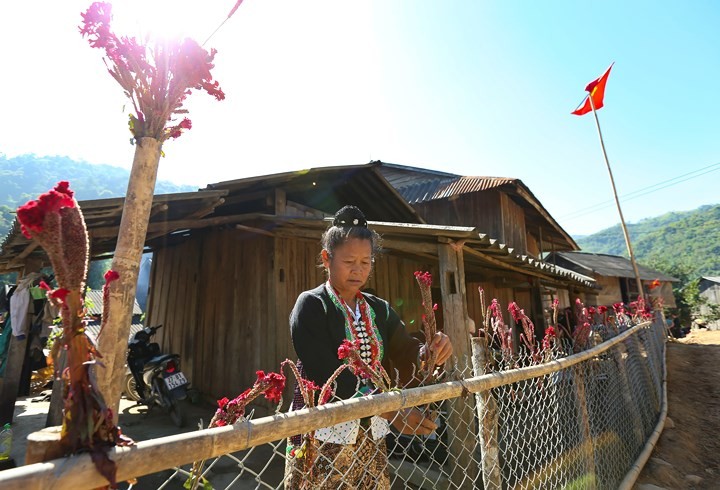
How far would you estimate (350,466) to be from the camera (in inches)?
61.9

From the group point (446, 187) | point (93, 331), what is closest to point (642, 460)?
point (446, 187)

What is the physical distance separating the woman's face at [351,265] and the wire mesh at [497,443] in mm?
635

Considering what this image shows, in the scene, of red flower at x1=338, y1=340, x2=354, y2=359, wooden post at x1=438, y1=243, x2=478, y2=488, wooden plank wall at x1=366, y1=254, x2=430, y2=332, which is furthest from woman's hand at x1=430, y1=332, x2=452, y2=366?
wooden plank wall at x1=366, y1=254, x2=430, y2=332

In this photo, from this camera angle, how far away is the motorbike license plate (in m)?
5.20

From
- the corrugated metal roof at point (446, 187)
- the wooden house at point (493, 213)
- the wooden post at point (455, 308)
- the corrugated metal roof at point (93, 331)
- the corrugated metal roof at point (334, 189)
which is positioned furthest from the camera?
the corrugated metal roof at point (446, 187)

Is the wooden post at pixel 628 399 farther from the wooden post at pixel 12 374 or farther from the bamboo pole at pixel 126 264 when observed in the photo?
the wooden post at pixel 12 374

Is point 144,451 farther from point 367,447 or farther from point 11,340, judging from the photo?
point 11,340

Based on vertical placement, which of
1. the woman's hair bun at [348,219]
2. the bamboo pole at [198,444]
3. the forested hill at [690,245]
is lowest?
the bamboo pole at [198,444]

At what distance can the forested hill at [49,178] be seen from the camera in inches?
5145

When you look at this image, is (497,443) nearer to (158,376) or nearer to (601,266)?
(158,376)

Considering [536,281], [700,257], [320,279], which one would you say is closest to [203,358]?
[320,279]

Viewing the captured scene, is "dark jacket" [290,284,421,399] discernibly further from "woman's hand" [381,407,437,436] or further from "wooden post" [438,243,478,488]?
"wooden post" [438,243,478,488]

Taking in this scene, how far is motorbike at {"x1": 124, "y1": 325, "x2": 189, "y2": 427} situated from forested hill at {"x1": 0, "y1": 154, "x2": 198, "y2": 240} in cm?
12956

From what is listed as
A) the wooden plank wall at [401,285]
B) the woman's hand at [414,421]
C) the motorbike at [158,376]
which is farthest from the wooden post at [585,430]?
the motorbike at [158,376]
